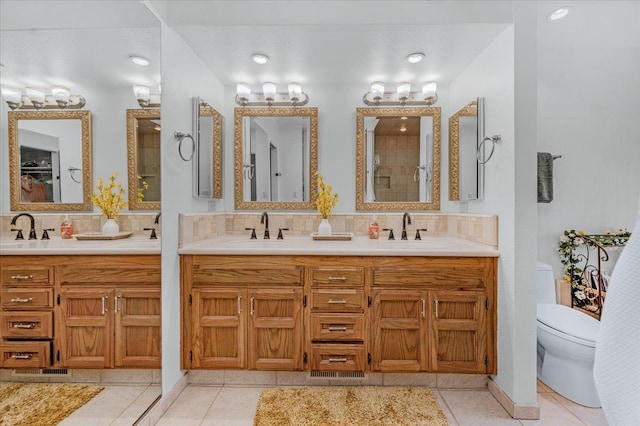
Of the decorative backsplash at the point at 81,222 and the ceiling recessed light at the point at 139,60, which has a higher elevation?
the ceiling recessed light at the point at 139,60

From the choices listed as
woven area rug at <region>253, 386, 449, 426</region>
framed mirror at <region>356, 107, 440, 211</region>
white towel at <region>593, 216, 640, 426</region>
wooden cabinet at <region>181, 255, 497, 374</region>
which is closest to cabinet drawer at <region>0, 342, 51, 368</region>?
wooden cabinet at <region>181, 255, 497, 374</region>

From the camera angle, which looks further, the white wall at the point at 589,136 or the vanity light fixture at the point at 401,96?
the white wall at the point at 589,136

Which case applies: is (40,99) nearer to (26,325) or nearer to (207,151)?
(26,325)

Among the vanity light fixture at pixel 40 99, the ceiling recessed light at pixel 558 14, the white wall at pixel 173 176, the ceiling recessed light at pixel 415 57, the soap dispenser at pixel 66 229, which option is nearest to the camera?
the vanity light fixture at pixel 40 99

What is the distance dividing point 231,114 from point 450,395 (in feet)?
8.15

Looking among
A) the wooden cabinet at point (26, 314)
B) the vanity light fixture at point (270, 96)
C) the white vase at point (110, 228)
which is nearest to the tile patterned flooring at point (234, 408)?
the wooden cabinet at point (26, 314)

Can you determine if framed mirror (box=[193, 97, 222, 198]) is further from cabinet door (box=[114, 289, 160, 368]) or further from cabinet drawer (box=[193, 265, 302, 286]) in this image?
cabinet door (box=[114, 289, 160, 368])

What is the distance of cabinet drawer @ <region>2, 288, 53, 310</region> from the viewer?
46.0 inches

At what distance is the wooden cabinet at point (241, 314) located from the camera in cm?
189

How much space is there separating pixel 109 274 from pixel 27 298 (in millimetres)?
377

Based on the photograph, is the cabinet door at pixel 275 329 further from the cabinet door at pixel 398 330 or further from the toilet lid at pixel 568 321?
the toilet lid at pixel 568 321

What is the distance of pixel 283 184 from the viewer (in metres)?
2.54

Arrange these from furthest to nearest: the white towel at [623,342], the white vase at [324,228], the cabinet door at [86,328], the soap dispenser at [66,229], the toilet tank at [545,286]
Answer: the white vase at [324,228] < the toilet tank at [545,286] < the cabinet door at [86,328] < the soap dispenser at [66,229] < the white towel at [623,342]

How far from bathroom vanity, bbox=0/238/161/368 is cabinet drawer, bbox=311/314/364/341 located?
34.3 inches
